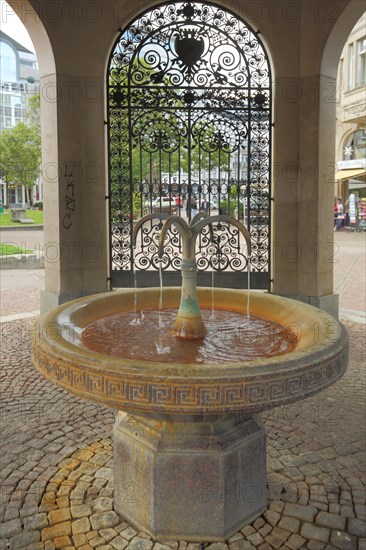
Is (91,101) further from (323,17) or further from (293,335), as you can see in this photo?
(293,335)

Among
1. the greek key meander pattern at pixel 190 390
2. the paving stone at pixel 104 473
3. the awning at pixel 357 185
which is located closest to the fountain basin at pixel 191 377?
the greek key meander pattern at pixel 190 390

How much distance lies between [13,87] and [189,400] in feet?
206

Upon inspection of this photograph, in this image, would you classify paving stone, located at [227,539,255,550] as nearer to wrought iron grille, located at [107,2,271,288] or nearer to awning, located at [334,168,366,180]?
wrought iron grille, located at [107,2,271,288]

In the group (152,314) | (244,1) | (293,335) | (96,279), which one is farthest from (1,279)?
(293,335)

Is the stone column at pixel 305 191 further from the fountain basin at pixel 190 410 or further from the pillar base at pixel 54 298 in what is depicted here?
the fountain basin at pixel 190 410

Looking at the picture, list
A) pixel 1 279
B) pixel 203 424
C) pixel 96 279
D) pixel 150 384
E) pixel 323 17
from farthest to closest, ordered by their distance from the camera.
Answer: pixel 1 279 < pixel 96 279 < pixel 323 17 < pixel 203 424 < pixel 150 384

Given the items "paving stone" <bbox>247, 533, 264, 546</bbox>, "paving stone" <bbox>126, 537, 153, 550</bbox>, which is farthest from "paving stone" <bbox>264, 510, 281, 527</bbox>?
"paving stone" <bbox>126, 537, 153, 550</bbox>

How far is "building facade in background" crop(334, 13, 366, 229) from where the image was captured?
2599cm

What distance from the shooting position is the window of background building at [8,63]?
65.3 meters

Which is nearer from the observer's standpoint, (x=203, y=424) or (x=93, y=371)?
(x=93, y=371)

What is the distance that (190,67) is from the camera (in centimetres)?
743

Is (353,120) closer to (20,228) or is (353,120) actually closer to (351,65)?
(351,65)

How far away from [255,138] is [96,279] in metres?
3.03

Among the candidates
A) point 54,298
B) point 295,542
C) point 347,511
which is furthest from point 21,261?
point 295,542
